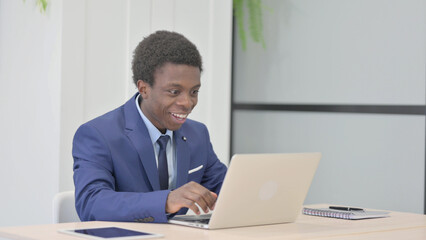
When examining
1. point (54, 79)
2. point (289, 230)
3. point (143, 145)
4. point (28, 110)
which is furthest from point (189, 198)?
point (28, 110)

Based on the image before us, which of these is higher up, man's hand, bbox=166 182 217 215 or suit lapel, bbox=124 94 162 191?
suit lapel, bbox=124 94 162 191

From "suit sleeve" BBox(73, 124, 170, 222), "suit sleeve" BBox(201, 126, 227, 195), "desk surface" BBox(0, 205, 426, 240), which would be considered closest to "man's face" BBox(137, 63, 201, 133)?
"suit sleeve" BBox(73, 124, 170, 222)

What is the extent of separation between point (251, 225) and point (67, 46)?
1.68 m

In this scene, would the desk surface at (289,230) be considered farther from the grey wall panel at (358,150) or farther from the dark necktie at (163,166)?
the grey wall panel at (358,150)

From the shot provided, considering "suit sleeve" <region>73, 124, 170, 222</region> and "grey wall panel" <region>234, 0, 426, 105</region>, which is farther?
"grey wall panel" <region>234, 0, 426, 105</region>

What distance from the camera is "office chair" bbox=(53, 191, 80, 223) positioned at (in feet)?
7.81

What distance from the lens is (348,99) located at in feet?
12.6

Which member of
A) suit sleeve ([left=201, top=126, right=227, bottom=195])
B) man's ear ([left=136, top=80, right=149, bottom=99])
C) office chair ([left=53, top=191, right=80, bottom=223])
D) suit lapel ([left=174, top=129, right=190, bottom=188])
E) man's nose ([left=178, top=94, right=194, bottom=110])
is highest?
man's ear ([left=136, top=80, right=149, bottom=99])

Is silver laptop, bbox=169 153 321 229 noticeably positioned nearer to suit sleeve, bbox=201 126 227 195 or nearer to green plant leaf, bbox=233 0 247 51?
suit sleeve, bbox=201 126 227 195

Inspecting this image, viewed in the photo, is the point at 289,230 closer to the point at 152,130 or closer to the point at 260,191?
the point at 260,191

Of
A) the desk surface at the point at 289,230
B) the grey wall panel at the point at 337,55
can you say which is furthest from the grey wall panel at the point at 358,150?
the desk surface at the point at 289,230

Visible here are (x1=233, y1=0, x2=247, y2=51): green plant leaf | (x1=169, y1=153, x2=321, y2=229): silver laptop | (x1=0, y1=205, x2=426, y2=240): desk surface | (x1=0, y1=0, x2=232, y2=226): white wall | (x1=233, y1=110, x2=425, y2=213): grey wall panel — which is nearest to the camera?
(x1=0, y1=205, x2=426, y2=240): desk surface

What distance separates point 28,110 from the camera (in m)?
3.50

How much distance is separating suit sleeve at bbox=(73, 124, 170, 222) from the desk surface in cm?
5
